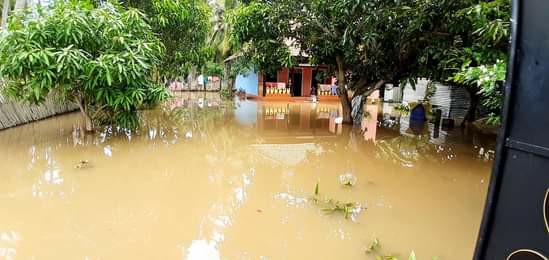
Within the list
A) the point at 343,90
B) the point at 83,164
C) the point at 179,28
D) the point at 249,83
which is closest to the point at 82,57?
the point at 83,164

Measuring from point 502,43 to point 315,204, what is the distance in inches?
115

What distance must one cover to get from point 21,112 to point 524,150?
9367 mm

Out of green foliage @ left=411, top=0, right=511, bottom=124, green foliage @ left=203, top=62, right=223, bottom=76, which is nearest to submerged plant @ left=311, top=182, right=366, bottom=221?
green foliage @ left=411, top=0, right=511, bottom=124

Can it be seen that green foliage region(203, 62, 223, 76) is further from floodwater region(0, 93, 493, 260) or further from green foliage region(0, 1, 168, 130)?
green foliage region(0, 1, 168, 130)

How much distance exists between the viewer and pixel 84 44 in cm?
599

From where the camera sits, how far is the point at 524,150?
919 mm

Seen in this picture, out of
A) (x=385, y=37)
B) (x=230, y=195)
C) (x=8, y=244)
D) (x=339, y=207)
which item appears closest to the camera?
(x=8, y=244)

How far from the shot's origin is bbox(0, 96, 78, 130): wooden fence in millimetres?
7208

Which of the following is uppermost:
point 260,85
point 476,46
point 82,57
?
point 476,46

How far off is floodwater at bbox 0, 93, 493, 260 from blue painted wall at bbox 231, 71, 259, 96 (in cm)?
1143

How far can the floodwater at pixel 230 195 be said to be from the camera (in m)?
2.89

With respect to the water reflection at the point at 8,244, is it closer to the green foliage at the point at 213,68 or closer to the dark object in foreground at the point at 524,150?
the dark object in foreground at the point at 524,150

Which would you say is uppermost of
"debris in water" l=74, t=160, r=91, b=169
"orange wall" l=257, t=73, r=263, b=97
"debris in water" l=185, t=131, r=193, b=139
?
"orange wall" l=257, t=73, r=263, b=97

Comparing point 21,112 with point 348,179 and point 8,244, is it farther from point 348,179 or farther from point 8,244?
point 348,179
